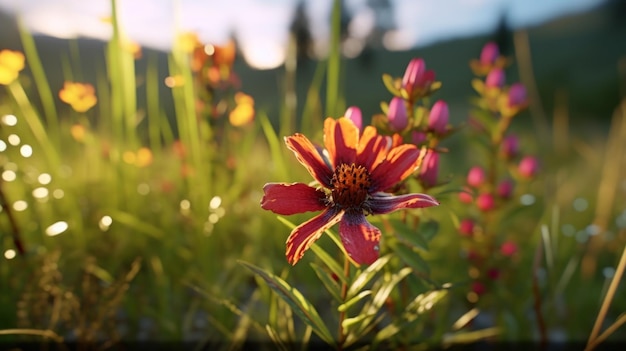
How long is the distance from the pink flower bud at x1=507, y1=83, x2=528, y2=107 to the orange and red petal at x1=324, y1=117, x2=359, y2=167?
709 mm

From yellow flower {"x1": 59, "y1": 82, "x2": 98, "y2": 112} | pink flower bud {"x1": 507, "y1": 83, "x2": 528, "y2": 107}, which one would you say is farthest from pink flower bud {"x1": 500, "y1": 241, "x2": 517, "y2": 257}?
yellow flower {"x1": 59, "y1": 82, "x2": 98, "y2": 112}

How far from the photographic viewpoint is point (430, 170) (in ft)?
2.77

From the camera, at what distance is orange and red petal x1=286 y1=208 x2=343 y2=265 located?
54 centimetres

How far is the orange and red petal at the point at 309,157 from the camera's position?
0.61 m

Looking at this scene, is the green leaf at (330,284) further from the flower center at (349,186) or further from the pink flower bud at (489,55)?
the pink flower bud at (489,55)

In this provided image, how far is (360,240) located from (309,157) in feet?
0.39

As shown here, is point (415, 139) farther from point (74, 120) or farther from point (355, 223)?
point (74, 120)

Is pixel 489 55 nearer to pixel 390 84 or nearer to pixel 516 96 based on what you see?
pixel 516 96

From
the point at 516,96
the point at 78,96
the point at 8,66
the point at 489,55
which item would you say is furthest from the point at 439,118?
the point at 78,96

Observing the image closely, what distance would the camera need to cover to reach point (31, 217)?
1.61 m

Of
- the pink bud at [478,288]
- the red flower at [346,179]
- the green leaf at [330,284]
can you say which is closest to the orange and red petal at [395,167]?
the red flower at [346,179]

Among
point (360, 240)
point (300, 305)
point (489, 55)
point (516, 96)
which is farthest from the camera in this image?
point (489, 55)

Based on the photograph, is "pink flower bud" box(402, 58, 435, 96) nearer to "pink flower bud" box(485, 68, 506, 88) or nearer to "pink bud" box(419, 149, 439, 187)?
"pink bud" box(419, 149, 439, 187)

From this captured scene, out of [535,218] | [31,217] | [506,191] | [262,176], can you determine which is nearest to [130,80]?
[31,217]
